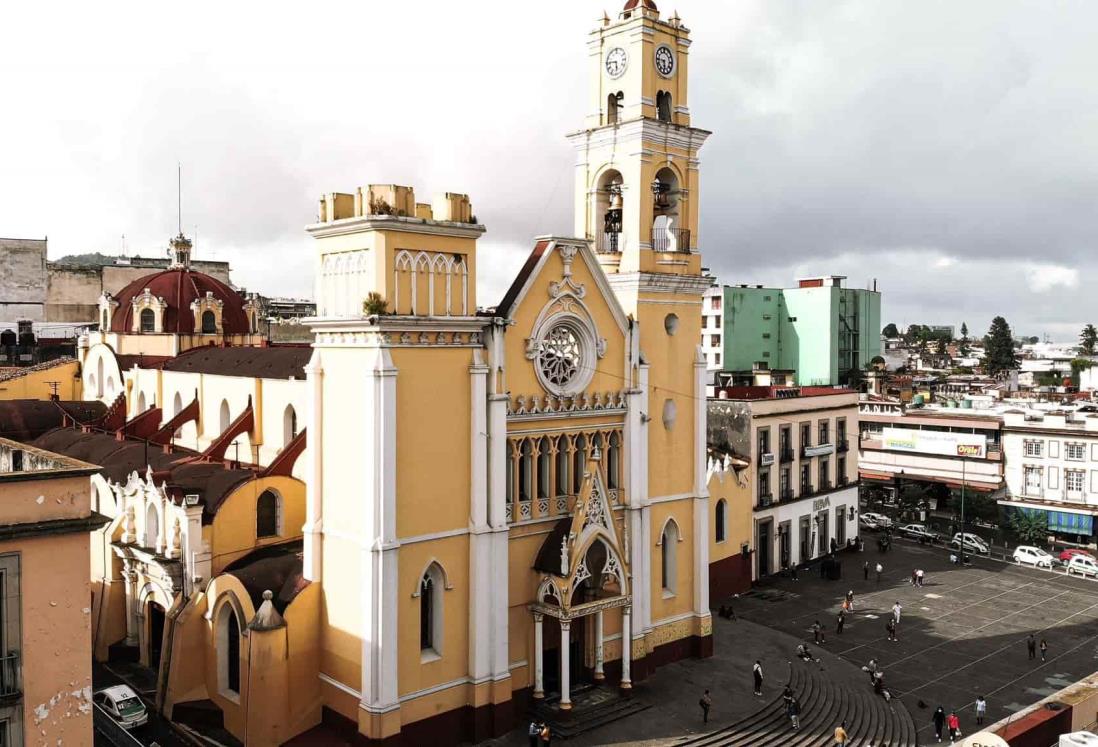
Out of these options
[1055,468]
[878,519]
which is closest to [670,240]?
[878,519]

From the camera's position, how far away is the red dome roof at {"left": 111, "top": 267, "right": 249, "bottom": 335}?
4956 centimetres

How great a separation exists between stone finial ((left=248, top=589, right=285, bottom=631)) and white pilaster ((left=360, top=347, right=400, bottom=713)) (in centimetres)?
247

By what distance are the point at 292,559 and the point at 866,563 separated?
111ft

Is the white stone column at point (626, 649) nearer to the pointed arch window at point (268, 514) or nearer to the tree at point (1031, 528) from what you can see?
the pointed arch window at point (268, 514)

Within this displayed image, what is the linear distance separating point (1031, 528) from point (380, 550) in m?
47.4

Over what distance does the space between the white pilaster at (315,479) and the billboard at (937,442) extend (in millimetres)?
49773

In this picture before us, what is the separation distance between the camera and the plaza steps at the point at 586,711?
25.6 metres

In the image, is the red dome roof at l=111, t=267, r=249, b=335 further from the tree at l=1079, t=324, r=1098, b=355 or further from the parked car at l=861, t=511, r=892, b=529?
the tree at l=1079, t=324, r=1098, b=355

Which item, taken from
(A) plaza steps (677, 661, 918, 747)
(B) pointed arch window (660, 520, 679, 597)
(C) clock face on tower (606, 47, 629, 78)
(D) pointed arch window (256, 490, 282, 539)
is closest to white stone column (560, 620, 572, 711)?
(A) plaza steps (677, 661, 918, 747)

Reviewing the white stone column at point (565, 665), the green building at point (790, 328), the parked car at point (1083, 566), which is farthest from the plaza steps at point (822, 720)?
the green building at point (790, 328)

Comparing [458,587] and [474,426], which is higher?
[474,426]

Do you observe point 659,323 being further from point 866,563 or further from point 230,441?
point 866,563

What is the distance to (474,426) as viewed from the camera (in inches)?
999

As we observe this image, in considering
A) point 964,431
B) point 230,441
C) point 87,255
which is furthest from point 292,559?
point 87,255
